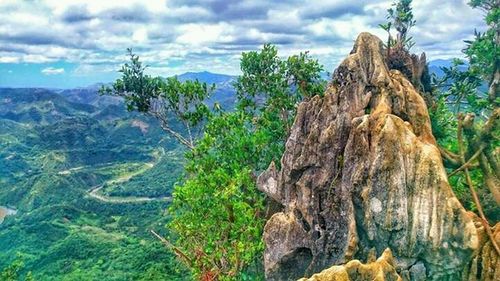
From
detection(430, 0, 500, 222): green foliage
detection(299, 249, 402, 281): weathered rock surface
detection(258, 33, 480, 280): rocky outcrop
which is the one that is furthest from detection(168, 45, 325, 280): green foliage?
detection(299, 249, 402, 281): weathered rock surface

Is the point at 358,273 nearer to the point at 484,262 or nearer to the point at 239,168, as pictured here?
the point at 484,262

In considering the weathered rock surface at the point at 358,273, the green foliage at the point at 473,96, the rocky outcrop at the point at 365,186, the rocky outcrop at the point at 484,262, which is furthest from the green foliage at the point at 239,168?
the rocky outcrop at the point at 484,262

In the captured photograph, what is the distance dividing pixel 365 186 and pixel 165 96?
59.1 feet

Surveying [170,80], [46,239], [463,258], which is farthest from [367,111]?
[46,239]

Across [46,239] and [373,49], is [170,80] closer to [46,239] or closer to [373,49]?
[373,49]

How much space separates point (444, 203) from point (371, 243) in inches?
151

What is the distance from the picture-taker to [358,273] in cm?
1587

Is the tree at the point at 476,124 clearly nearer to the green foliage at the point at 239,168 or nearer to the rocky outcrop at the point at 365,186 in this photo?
the rocky outcrop at the point at 365,186

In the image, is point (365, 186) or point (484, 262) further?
point (365, 186)

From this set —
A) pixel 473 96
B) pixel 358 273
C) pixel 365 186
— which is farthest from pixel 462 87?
pixel 358 273

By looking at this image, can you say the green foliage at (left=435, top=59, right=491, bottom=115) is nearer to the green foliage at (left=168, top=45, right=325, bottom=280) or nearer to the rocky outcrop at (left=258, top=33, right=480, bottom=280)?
the rocky outcrop at (left=258, top=33, right=480, bottom=280)

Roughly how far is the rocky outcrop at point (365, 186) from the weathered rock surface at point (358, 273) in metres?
2.99

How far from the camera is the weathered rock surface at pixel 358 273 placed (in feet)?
50.8

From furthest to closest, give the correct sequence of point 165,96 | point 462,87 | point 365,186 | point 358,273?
point 165,96, point 462,87, point 365,186, point 358,273
